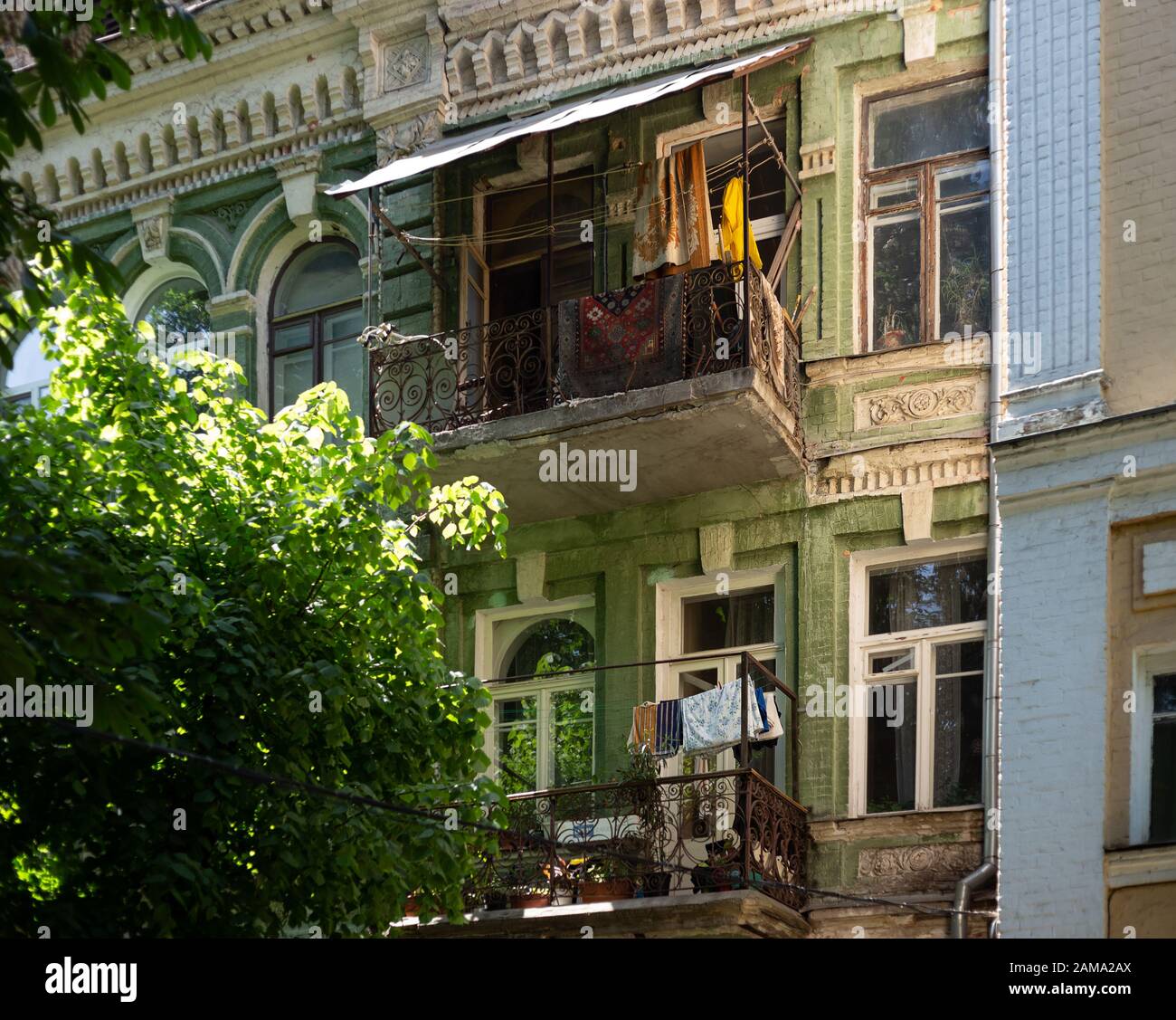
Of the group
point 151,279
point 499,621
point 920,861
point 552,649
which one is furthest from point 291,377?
point 920,861

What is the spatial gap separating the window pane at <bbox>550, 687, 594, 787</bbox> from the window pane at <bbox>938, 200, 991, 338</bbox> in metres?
3.81

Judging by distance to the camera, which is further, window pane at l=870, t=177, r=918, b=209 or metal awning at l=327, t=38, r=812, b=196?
window pane at l=870, t=177, r=918, b=209

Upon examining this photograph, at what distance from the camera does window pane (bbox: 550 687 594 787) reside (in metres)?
15.5

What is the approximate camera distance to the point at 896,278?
1535 cm

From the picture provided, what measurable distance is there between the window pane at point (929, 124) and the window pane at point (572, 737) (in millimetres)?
4581

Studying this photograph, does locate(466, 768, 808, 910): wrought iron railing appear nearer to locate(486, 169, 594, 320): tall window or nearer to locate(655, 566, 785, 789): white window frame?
locate(655, 566, 785, 789): white window frame

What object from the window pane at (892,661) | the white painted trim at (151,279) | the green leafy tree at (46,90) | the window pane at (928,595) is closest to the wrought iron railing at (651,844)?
the window pane at (892,661)

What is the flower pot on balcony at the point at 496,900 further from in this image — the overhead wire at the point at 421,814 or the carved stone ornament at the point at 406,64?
the carved stone ornament at the point at 406,64

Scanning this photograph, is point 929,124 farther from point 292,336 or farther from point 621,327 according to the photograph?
point 292,336

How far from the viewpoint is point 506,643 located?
1639 cm

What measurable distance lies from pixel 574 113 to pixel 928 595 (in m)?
4.28

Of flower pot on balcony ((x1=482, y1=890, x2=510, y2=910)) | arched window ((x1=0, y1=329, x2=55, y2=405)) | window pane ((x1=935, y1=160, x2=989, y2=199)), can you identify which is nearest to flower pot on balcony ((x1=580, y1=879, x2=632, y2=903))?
flower pot on balcony ((x1=482, y1=890, x2=510, y2=910))

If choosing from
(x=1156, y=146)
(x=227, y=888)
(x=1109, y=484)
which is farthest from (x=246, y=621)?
(x=1156, y=146)

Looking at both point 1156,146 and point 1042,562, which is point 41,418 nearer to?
point 1042,562
